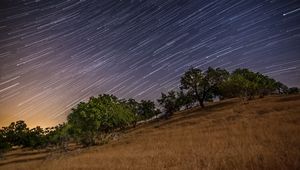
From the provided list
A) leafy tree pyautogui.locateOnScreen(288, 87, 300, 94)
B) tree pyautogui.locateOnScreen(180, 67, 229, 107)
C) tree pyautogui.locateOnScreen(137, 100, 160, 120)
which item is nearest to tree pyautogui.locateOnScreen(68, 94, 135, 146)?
tree pyautogui.locateOnScreen(180, 67, 229, 107)

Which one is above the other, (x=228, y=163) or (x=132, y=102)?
(x=132, y=102)

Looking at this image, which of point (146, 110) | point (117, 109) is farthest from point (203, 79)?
point (146, 110)

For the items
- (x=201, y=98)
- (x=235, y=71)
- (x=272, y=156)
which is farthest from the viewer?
(x=235, y=71)

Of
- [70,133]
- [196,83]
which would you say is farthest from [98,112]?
[196,83]

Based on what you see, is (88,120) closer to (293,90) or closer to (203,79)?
(203,79)

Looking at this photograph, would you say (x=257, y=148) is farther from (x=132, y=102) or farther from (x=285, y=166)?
(x=132, y=102)

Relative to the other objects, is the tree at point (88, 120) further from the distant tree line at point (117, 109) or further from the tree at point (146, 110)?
the tree at point (146, 110)

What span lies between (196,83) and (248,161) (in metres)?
A: 69.0

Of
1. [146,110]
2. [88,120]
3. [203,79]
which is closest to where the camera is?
[88,120]

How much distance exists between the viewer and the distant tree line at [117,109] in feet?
169

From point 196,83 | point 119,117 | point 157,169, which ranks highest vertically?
point 196,83

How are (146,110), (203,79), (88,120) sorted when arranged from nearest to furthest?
(88,120) < (203,79) < (146,110)

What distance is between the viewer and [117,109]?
64.2m

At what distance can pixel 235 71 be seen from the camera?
91125mm
